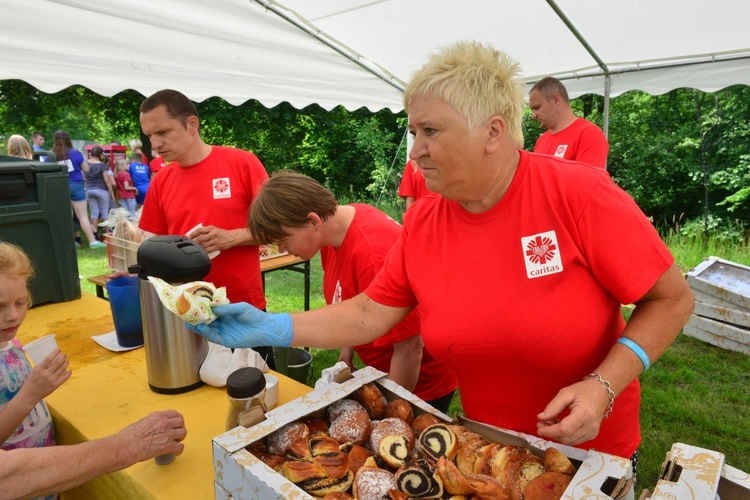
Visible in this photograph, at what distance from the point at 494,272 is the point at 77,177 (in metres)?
9.75

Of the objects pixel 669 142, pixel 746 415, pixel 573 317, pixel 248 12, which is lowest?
pixel 746 415

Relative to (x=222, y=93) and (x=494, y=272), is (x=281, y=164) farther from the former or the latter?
(x=494, y=272)

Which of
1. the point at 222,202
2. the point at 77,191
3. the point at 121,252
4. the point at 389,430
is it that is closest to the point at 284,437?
the point at 389,430

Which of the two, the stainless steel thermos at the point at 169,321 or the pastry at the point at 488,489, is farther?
the stainless steel thermos at the point at 169,321

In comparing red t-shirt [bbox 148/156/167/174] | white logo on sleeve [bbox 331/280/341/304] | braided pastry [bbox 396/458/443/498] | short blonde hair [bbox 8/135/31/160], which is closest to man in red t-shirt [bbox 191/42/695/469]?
braided pastry [bbox 396/458/443/498]

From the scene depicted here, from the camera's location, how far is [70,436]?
1.49 meters

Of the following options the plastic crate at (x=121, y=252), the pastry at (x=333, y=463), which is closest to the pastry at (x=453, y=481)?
the pastry at (x=333, y=463)

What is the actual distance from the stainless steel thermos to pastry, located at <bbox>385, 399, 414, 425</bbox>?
2.37 feet

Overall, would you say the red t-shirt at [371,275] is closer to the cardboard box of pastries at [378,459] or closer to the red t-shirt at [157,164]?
the cardboard box of pastries at [378,459]

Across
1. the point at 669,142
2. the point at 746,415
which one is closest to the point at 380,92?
the point at 746,415

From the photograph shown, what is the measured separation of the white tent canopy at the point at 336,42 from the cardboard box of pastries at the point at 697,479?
13.3ft

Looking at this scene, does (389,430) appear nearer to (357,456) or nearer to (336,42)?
(357,456)

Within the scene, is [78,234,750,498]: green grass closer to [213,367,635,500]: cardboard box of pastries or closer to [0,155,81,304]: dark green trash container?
[0,155,81,304]: dark green trash container

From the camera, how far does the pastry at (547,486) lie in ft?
2.80
